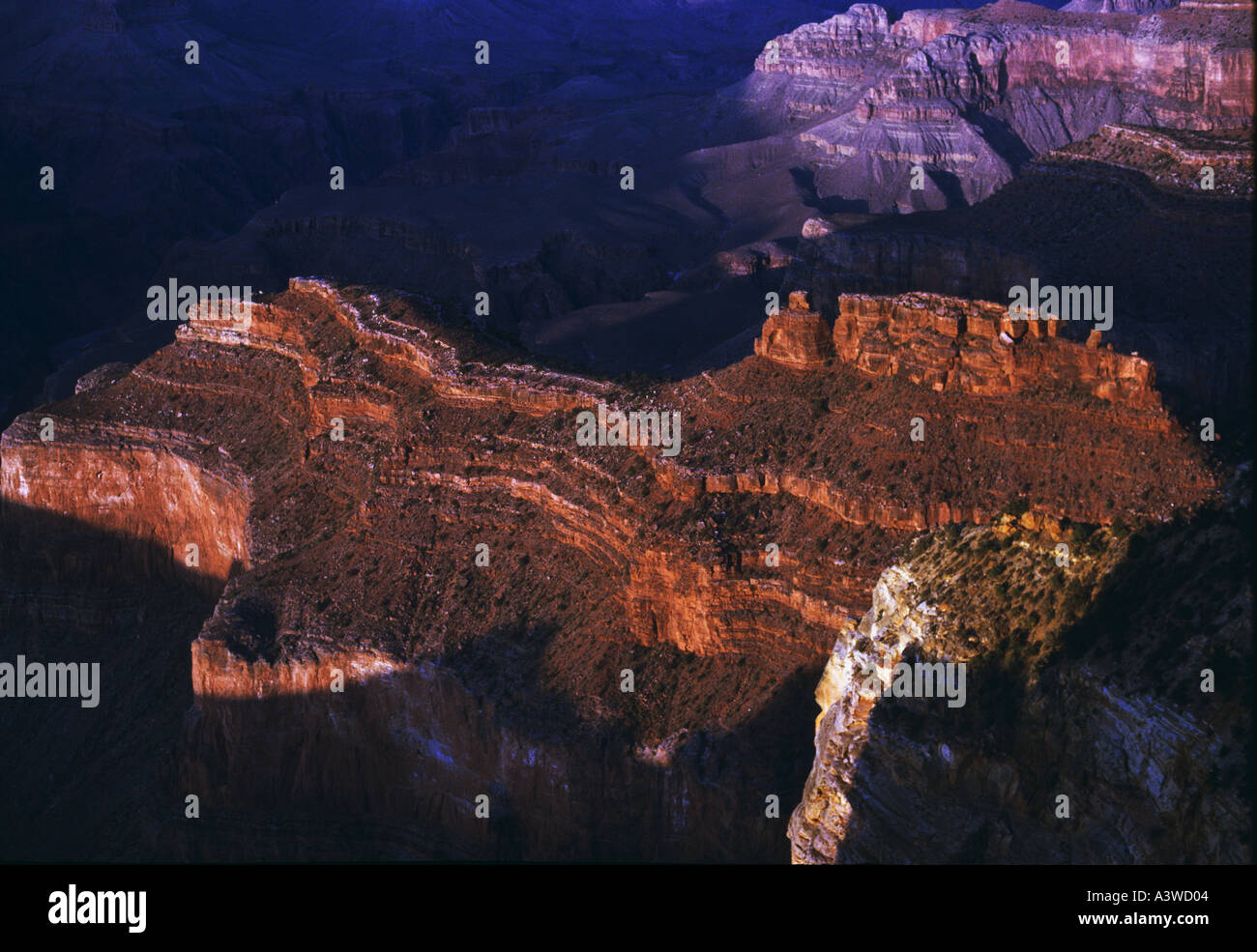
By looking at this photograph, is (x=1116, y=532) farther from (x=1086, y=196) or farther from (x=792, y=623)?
(x=1086, y=196)

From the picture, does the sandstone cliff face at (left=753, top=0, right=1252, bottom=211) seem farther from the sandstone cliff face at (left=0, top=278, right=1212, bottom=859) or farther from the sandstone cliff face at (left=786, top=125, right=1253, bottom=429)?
the sandstone cliff face at (left=0, top=278, right=1212, bottom=859)

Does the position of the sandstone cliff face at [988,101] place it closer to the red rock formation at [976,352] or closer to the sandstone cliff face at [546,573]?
the sandstone cliff face at [546,573]

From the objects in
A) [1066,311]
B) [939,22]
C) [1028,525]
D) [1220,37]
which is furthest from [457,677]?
[939,22]

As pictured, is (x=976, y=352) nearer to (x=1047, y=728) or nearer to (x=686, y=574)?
(x=686, y=574)

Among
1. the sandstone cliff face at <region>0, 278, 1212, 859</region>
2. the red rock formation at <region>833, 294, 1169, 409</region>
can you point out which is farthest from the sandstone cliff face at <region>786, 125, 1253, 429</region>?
the sandstone cliff face at <region>0, 278, 1212, 859</region>

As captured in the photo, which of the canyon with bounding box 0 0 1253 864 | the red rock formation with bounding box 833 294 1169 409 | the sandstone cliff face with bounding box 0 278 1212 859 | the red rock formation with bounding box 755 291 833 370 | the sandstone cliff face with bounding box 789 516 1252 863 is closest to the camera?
the sandstone cliff face with bounding box 789 516 1252 863

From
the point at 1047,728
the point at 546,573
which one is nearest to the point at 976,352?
the point at 546,573
